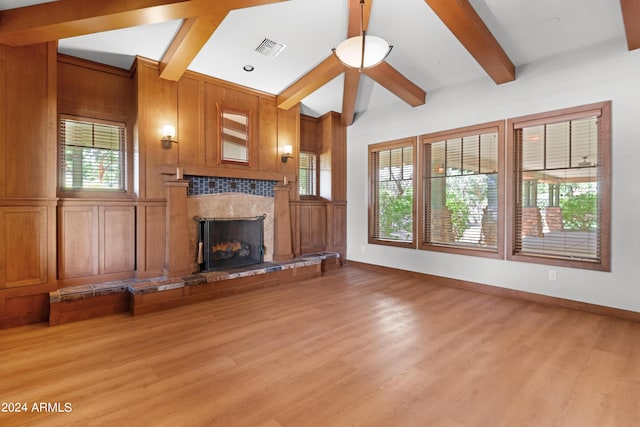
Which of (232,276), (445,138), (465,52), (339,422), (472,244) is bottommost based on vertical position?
(339,422)

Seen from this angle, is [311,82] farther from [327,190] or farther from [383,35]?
[327,190]

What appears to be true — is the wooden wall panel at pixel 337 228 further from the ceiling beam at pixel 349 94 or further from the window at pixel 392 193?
the ceiling beam at pixel 349 94

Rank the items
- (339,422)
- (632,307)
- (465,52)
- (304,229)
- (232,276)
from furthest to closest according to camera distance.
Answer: (304,229)
(232,276)
(465,52)
(632,307)
(339,422)

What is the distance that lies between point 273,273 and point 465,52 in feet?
13.9

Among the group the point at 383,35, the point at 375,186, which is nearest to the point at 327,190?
the point at 375,186

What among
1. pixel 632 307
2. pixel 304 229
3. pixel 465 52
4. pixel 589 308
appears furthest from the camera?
pixel 304 229

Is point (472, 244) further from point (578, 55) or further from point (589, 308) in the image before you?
point (578, 55)

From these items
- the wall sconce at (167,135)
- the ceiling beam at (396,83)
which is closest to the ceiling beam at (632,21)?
the ceiling beam at (396,83)

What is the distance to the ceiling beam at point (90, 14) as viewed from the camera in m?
2.81

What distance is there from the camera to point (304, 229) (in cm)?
607

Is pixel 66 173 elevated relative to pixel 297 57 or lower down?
lower down

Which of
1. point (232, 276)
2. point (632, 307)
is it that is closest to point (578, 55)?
point (632, 307)

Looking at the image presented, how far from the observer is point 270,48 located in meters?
4.06

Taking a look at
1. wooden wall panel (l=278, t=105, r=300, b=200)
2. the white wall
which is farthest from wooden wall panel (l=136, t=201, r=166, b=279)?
the white wall
